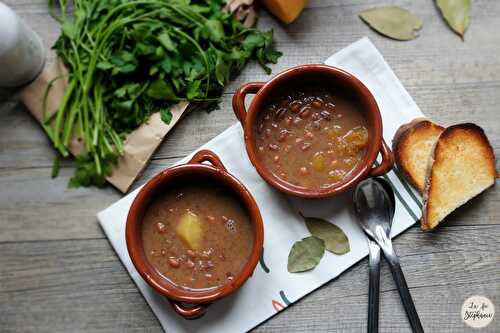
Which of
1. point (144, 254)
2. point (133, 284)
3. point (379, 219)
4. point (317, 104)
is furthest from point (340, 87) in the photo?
point (133, 284)

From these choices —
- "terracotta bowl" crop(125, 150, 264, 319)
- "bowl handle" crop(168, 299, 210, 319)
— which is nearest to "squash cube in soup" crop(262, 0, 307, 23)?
"terracotta bowl" crop(125, 150, 264, 319)

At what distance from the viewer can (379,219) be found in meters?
1.78

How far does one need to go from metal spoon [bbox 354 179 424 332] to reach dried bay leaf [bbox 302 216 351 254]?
82 mm

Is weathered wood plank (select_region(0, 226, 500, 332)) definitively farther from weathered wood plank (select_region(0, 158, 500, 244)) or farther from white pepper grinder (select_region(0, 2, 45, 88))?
white pepper grinder (select_region(0, 2, 45, 88))

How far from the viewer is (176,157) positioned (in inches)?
73.6

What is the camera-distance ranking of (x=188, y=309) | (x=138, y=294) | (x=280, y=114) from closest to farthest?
1. (x=188, y=309)
2. (x=280, y=114)
3. (x=138, y=294)

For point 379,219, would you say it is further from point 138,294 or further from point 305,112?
point 138,294

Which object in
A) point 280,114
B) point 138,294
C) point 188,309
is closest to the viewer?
point 188,309

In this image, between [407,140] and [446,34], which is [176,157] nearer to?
[407,140]

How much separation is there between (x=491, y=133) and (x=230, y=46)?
3.17 feet

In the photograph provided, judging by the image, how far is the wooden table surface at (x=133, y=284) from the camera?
183 centimetres

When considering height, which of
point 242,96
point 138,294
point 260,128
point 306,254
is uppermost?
point 242,96

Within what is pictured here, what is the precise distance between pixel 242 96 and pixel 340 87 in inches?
12.6

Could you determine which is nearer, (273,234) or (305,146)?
(305,146)
